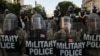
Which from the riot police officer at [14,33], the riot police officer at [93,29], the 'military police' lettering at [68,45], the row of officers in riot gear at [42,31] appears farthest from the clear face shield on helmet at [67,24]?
the riot police officer at [14,33]

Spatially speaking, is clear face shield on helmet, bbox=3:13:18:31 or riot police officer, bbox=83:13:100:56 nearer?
clear face shield on helmet, bbox=3:13:18:31

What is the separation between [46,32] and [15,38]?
721 millimetres

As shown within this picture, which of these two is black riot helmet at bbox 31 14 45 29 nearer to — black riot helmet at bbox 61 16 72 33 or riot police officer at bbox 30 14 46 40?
riot police officer at bbox 30 14 46 40

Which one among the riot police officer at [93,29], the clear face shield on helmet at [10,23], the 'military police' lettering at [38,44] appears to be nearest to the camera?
the 'military police' lettering at [38,44]

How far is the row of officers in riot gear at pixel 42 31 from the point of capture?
7.19m

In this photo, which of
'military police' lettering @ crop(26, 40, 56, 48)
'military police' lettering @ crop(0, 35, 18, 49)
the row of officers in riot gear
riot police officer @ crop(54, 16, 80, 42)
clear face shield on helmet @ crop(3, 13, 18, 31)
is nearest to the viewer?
'military police' lettering @ crop(26, 40, 56, 48)

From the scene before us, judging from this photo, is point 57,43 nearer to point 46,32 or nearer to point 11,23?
point 46,32

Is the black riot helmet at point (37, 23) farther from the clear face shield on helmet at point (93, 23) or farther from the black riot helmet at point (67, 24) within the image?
the clear face shield on helmet at point (93, 23)

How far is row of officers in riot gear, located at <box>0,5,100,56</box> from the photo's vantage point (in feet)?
23.6

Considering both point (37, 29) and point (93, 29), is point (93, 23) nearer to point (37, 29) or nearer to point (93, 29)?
point (93, 29)

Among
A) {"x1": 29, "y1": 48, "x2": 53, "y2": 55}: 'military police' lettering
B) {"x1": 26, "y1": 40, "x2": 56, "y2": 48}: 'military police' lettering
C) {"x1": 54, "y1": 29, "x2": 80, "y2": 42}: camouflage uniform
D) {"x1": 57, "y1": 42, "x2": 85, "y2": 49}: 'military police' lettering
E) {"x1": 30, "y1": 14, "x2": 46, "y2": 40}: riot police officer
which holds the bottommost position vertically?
{"x1": 29, "y1": 48, "x2": 53, "y2": 55}: 'military police' lettering

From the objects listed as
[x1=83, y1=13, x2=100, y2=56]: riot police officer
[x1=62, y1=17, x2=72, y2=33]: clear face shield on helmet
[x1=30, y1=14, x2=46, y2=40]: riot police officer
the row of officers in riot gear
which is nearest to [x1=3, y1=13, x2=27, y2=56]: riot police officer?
the row of officers in riot gear

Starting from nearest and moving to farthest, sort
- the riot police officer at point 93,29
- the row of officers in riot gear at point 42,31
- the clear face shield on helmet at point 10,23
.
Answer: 1. the row of officers in riot gear at point 42,31
2. the clear face shield on helmet at point 10,23
3. the riot police officer at point 93,29

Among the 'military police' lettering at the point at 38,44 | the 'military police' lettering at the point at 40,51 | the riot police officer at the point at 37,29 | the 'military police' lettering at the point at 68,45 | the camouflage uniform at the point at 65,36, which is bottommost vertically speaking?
the 'military police' lettering at the point at 40,51
